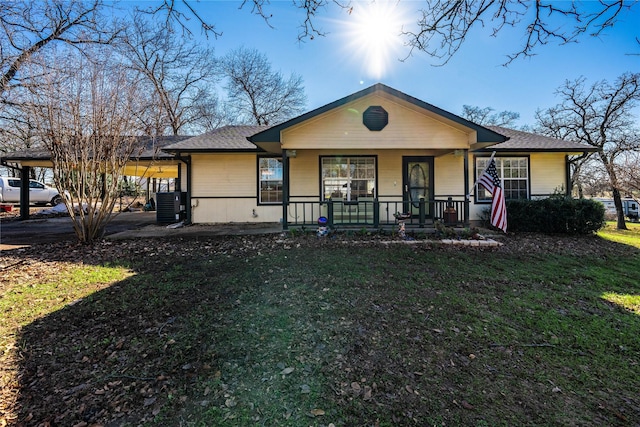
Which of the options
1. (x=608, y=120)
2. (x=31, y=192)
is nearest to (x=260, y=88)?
(x=31, y=192)

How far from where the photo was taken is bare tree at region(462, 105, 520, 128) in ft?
111

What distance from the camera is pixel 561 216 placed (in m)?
9.08

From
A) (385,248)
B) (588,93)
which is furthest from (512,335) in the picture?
(588,93)

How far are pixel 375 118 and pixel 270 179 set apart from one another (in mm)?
4398

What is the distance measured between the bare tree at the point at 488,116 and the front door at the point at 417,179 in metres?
27.3

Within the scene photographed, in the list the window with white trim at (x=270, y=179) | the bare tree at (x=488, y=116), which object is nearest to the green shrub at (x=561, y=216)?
the window with white trim at (x=270, y=179)

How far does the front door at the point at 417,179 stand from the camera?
11109 mm

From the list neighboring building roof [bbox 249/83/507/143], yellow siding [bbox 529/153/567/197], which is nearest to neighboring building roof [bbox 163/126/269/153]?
neighboring building roof [bbox 249/83/507/143]

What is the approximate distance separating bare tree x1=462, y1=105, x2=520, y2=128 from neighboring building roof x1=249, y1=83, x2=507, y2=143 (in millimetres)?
28591

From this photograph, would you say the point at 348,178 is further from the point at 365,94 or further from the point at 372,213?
the point at 365,94

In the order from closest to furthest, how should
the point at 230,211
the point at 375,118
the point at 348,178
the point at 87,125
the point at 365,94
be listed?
the point at 87,125 → the point at 365,94 → the point at 375,118 → the point at 348,178 → the point at 230,211

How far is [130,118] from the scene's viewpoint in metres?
7.82

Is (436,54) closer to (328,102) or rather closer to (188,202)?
(328,102)

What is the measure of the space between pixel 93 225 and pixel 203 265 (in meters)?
4.11
